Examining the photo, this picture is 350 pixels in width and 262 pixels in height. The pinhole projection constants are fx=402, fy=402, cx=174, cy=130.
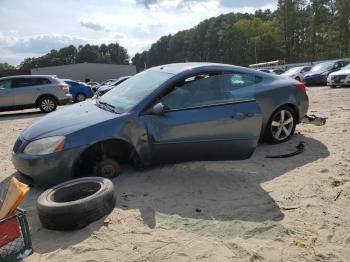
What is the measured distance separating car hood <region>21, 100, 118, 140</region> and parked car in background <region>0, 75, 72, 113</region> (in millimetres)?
11552

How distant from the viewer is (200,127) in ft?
17.6

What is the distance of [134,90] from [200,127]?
3.92ft

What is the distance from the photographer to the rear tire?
1677 centimetres

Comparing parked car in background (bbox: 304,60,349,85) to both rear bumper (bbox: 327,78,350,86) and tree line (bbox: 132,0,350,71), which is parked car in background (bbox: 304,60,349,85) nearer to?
rear bumper (bbox: 327,78,350,86)

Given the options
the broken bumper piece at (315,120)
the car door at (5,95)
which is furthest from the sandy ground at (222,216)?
the car door at (5,95)

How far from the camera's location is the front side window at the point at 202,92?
5.43 metres

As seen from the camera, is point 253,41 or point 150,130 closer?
point 150,130

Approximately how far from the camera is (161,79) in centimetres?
568

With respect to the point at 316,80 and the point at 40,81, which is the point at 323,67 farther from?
the point at 40,81

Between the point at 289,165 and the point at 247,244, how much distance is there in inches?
100

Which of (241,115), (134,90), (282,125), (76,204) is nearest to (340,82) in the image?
(282,125)

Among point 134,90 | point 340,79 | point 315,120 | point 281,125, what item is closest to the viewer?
point 134,90

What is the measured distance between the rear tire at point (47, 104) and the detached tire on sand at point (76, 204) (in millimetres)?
13024

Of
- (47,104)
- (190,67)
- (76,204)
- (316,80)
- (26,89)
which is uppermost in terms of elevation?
(190,67)
